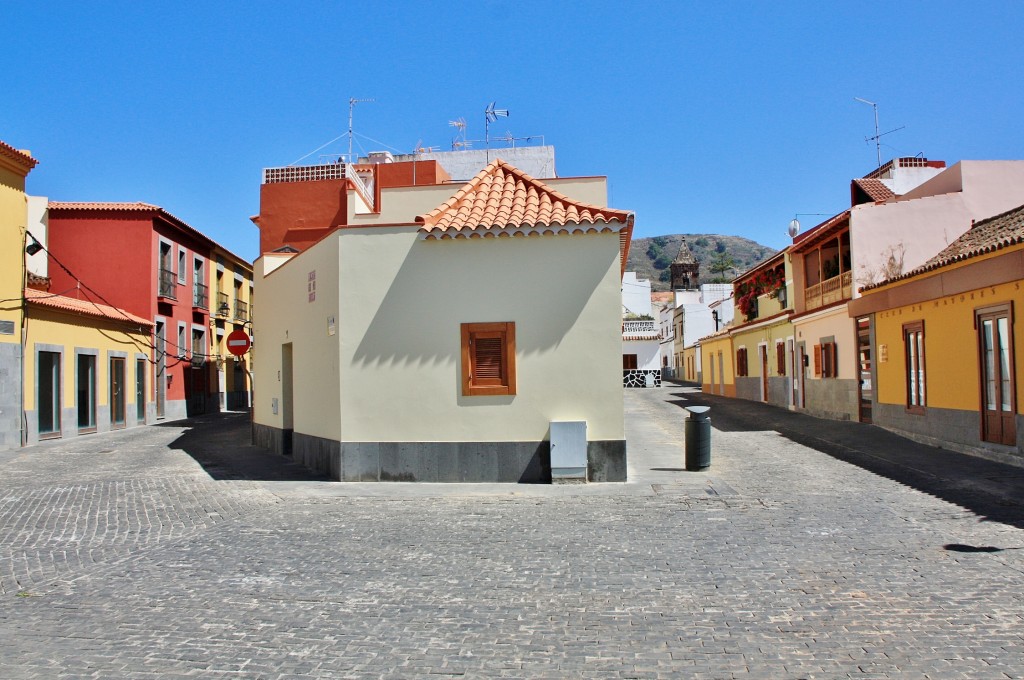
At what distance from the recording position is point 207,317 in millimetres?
31406

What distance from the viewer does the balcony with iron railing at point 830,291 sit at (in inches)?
815

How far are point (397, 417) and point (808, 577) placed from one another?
267 inches

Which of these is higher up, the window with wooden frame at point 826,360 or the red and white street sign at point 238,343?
the red and white street sign at point 238,343

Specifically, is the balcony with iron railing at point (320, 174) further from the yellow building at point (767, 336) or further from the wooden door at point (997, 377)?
the wooden door at point (997, 377)

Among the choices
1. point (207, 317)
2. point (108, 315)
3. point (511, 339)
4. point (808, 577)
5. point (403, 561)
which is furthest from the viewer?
point (207, 317)

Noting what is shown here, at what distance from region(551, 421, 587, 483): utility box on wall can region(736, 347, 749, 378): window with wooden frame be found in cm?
2351

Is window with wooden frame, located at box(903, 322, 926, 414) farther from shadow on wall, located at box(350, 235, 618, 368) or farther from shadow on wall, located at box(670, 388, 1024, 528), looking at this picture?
shadow on wall, located at box(350, 235, 618, 368)

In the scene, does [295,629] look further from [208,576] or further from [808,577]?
[808,577]

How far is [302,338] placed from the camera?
13.6m

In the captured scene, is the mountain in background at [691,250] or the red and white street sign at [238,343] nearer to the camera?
the red and white street sign at [238,343]

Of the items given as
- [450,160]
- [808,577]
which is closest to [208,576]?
[808,577]

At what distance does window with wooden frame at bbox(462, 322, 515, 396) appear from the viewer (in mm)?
11219

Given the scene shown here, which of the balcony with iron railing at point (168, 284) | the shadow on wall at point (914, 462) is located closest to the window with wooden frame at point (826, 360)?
the shadow on wall at point (914, 462)

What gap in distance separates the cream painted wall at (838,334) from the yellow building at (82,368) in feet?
68.4
